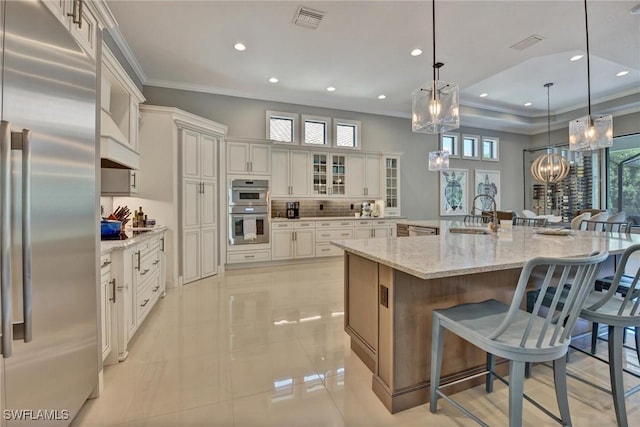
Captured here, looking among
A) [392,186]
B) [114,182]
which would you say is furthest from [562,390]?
[392,186]

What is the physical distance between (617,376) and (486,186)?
7307 millimetres

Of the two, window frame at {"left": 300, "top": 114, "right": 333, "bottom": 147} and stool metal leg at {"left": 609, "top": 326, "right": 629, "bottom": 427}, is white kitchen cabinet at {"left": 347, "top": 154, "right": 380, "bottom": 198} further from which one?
stool metal leg at {"left": 609, "top": 326, "right": 629, "bottom": 427}

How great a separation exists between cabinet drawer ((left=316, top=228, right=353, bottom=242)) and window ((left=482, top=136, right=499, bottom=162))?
4805 mm

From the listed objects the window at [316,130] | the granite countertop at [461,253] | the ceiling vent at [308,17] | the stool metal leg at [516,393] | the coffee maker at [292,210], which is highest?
the ceiling vent at [308,17]

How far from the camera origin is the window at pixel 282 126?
18.9 ft

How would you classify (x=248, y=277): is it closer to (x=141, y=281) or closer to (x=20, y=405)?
(x=141, y=281)

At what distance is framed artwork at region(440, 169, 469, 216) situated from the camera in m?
7.40

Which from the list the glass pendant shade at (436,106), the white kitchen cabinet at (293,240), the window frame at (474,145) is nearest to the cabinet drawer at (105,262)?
the glass pendant shade at (436,106)

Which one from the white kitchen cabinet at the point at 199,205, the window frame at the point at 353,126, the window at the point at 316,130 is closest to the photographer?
the white kitchen cabinet at the point at 199,205

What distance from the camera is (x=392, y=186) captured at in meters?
6.62

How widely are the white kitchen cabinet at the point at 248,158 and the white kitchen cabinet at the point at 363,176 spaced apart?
1880 millimetres

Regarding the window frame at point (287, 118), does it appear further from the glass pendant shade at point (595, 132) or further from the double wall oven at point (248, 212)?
the glass pendant shade at point (595, 132)

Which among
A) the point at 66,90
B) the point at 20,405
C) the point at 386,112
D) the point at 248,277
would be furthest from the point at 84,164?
the point at 386,112

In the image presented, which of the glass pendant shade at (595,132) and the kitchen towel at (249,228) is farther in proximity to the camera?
the kitchen towel at (249,228)
